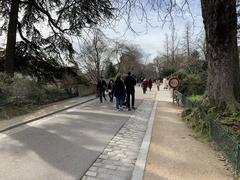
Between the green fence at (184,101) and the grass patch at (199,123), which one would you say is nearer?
the grass patch at (199,123)

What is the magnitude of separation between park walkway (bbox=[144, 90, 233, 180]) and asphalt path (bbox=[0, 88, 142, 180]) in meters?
1.33

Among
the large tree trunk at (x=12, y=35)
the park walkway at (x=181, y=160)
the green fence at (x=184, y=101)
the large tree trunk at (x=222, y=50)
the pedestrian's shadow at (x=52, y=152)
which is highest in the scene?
the large tree trunk at (x=12, y=35)

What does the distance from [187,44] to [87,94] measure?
33.9 meters

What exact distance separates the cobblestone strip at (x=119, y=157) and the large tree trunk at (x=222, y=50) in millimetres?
2881

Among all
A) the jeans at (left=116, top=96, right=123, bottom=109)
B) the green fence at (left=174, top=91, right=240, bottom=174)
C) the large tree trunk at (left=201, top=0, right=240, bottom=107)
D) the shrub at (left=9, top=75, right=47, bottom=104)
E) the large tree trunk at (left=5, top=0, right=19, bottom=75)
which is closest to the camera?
the green fence at (left=174, top=91, right=240, bottom=174)

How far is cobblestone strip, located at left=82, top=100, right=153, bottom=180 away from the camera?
711 cm

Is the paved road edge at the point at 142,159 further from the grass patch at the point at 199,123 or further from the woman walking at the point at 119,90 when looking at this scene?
the woman walking at the point at 119,90

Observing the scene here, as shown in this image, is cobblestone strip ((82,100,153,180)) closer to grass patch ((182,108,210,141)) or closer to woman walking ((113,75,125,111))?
grass patch ((182,108,210,141))

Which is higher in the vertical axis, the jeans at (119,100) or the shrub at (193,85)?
the shrub at (193,85)

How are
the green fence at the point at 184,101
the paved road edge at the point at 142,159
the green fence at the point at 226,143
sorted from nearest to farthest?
the green fence at the point at 226,143 < the paved road edge at the point at 142,159 < the green fence at the point at 184,101

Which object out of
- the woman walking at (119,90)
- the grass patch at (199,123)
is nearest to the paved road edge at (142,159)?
the grass patch at (199,123)

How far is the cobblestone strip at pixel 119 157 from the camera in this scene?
711 centimetres

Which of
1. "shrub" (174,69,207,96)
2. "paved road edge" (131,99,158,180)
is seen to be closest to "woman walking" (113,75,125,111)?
"paved road edge" (131,99,158,180)

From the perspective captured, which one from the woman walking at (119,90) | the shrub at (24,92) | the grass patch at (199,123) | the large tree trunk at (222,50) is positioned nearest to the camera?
the grass patch at (199,123)
